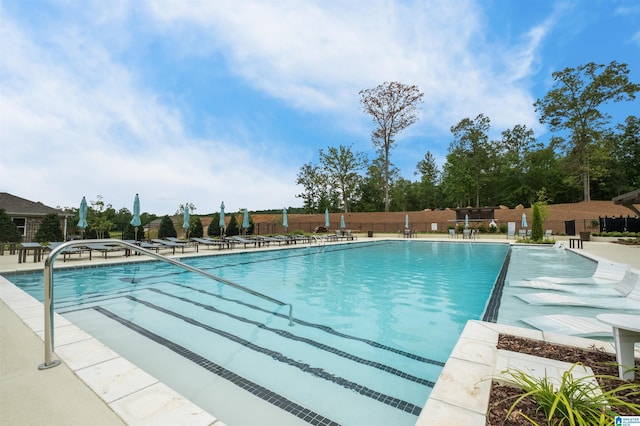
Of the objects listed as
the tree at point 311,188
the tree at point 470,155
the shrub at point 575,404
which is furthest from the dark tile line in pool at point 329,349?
the tree at point 470,155

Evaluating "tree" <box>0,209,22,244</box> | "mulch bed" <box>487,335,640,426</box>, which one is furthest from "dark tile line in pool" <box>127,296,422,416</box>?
"tree" <box>0,209,22,244</box>

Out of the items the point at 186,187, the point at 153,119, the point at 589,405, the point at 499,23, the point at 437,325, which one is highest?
the point at 499,23

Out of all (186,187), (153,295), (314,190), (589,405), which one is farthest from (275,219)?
(589,405)

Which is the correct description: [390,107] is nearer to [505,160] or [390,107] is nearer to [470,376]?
[505,160]

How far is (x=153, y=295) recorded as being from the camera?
5414 mm

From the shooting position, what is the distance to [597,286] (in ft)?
18.1

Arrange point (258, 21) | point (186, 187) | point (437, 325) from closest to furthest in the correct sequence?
point (437, 325), point (258, 21), point (186, 187)

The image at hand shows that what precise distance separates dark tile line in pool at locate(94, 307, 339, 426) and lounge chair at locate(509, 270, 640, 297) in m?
5.20

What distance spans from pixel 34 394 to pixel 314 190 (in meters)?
35.7

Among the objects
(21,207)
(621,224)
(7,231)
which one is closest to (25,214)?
(21,207)

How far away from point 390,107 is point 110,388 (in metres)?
30.1

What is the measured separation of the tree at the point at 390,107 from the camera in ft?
91.4

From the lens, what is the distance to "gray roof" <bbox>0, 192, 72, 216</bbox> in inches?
609

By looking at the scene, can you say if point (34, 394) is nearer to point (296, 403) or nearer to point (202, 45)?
point (296, 403)
